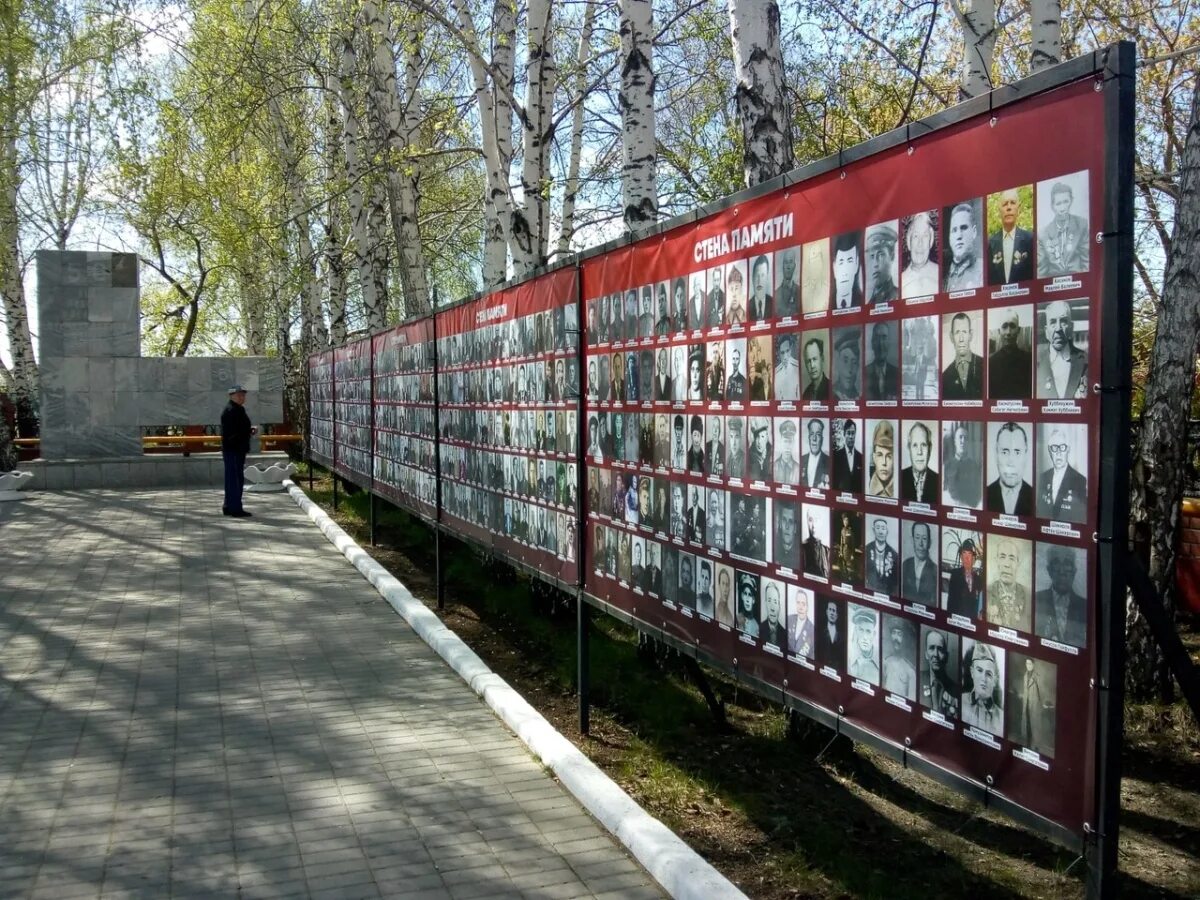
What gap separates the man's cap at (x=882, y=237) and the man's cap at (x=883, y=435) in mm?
529

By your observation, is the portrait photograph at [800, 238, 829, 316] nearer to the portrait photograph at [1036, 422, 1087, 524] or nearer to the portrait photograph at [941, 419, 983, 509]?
the portrait photograph at [941, 419, 983, 509]

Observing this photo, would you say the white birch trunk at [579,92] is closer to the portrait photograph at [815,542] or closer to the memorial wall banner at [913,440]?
the memorial wall banner at [913,440]

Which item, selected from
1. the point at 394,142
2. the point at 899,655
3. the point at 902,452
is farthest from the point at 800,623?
the point at 394,142

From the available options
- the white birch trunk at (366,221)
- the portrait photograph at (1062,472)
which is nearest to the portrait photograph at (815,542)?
the portrait photograph at (1062,472)

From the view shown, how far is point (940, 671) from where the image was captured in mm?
3270

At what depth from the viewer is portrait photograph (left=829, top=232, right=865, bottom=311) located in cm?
356

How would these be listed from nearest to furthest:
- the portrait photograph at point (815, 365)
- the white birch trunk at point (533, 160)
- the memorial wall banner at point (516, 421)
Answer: the portrait photograph at point (815, 365) < the memorial wall banner at point (516, 421) < the white birch trunk at point (533, 160)

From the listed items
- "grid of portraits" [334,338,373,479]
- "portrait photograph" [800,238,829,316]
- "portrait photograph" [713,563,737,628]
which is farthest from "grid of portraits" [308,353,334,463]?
"portrait photograph" [800,238,829,316]

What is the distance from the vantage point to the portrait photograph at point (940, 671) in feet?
10.5

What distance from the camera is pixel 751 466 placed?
4297mm

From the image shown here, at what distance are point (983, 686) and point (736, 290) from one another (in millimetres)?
1852

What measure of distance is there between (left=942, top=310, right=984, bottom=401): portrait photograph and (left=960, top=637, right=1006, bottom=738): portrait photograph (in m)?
0.68

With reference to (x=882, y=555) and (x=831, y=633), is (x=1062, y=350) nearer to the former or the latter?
(x=882, y=555)

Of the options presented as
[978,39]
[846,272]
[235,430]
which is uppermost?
[978,39]
